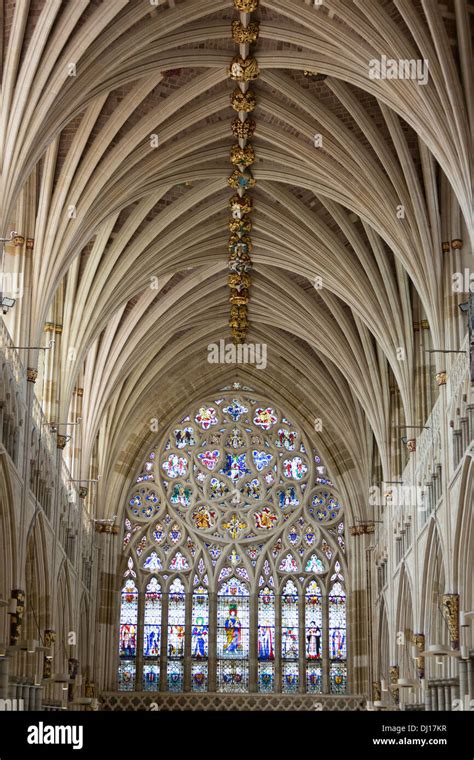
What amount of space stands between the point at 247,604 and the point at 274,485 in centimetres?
416

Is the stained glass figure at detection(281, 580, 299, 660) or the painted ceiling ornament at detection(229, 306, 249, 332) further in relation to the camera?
the stained glass figure at detection(281, 580, 299, 660)

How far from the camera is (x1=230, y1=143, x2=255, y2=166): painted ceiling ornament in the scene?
30719 mm

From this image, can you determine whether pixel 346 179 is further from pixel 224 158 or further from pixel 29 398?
pixel 29 398

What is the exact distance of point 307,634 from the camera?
4138 cm

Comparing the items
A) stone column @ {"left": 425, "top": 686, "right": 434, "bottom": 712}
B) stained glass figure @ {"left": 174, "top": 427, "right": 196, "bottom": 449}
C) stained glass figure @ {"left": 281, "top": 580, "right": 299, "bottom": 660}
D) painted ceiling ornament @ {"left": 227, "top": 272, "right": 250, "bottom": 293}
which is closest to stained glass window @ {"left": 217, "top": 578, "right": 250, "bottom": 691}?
stained glass figure @ {"left": 281, "top": 580, "right": 299, "bottom": 660}

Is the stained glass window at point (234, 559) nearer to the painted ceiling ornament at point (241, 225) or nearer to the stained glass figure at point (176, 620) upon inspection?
the stained glass figure at point (176, 620)

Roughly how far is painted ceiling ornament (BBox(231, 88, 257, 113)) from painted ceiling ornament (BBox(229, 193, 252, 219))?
4.68 m

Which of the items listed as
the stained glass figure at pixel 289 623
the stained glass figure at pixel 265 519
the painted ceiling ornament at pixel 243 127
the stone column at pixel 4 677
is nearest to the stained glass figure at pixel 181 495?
the stained glass figure at pixel 265 519

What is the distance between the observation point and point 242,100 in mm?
28562

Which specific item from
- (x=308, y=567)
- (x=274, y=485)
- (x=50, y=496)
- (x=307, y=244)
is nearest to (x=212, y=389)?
(x=274, y=485)

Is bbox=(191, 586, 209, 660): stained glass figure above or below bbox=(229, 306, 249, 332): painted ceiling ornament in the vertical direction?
below

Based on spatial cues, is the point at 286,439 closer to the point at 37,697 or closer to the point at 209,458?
the point at 209,458

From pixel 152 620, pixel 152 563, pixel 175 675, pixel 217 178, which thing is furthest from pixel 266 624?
pixel 217 178

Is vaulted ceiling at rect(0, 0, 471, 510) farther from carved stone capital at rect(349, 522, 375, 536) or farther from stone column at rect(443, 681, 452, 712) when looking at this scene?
stone column at rect(443, 681, 452, 712)
